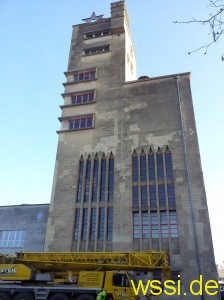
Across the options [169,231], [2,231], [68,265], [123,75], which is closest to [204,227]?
[169,231]

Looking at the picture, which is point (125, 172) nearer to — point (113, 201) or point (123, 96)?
point (113, 201)

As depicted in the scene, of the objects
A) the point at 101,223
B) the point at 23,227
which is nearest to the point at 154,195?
the point at 101,223

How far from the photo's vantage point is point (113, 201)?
1164 inches

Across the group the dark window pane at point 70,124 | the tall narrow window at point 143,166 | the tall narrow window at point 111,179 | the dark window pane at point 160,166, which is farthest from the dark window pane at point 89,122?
the dark window pane at point 160,166

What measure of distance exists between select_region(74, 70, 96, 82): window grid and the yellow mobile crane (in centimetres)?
2732

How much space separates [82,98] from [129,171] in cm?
1377

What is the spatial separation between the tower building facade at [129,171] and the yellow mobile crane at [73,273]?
27.4 feet

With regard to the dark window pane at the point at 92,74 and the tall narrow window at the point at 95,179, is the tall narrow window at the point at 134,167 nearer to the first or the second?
the tall narrow window at the point at 95,179

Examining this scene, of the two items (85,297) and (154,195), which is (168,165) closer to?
(154,195)

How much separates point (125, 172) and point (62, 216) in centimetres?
863

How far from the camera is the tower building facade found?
26.6 m

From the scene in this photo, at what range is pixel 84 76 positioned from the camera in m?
40.1

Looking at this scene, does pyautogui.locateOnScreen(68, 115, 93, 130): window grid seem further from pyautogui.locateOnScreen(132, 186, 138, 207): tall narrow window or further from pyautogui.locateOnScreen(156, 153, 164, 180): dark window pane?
pyautogui.locateOnScreen(132, 186, 138, 207): tall narrow window

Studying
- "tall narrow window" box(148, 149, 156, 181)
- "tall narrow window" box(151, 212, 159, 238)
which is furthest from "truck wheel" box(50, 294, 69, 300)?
"tall narrow window" box(148, 149, 156, 181)
